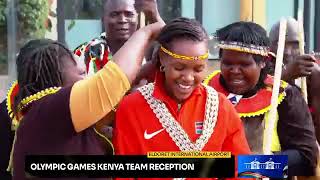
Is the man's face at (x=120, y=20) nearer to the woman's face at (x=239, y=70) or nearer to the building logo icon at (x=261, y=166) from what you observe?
the woman's face at (x=239, y=70)

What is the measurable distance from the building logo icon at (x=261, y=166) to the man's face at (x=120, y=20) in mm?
1724

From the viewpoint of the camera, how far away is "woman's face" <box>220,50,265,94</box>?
9.34 ft

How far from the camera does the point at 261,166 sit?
8.31 feet

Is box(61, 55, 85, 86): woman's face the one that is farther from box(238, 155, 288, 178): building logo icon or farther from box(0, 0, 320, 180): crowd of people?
box(238, 155, 288, 178): building logo icon

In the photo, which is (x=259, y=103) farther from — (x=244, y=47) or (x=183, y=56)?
(x=183, y=56)

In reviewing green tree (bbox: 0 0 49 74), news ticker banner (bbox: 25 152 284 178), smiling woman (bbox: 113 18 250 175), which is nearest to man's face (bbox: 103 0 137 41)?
smiling woman (bbox: 113 18 250 175)

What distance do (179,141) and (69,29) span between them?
6.64 metres

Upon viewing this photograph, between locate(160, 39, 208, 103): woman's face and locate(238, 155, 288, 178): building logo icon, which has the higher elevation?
locate(160, 39, 208, 103): woman's face

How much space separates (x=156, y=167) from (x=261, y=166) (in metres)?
0.43

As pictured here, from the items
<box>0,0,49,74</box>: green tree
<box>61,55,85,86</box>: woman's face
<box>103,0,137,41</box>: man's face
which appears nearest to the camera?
<box>61,55,85,86</box>: woman's face

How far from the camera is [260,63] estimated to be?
2879 millimetres

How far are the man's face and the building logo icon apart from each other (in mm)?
1724

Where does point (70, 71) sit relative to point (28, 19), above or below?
above

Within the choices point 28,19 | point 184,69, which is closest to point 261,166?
point 184,69
